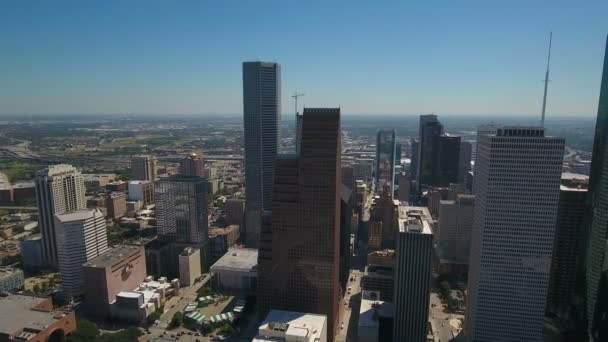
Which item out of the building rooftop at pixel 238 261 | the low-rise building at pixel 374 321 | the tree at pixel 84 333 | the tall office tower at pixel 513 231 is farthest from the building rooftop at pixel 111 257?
the tall office tower at pixel 513 231

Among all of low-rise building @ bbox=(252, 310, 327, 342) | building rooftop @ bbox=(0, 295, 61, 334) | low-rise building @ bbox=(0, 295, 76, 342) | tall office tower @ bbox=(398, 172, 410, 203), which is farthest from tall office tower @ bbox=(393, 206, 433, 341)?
tall office tower @ bbox=(398, 172, 410, 203)

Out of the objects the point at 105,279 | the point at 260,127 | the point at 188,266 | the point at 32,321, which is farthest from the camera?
the point at 260,127

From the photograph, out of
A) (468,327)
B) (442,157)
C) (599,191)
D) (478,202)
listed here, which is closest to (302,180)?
(478,202)

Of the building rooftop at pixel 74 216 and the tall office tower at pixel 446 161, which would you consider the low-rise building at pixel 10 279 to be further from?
the tall office tower at pixel 446 161

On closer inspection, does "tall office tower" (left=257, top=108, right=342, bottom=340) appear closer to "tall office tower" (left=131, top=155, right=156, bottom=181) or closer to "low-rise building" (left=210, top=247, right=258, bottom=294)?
"low-rise building" (left=210, top=247, right=258, bottom=294)

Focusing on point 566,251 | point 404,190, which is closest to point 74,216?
point 566,251

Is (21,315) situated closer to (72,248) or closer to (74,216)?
(72,248)

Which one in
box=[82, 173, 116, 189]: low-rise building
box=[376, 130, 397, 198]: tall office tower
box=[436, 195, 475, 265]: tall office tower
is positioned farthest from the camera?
box=[376, 130, 397, 198]: tall office tower
